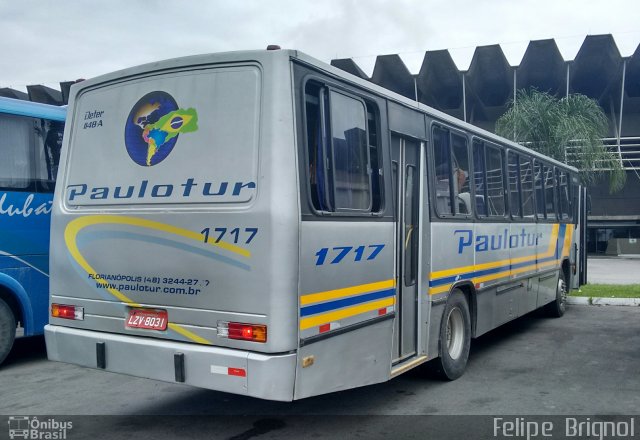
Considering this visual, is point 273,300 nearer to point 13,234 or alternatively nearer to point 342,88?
point 342,88

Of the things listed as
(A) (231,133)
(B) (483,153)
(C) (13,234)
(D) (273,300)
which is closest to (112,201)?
(A) (231,133)

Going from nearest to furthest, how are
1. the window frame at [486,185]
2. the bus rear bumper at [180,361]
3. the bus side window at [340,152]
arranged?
1. the bus rear bumper at [180,361]
2. the bus side window at [340,152]
3. the window frame at [486,185]

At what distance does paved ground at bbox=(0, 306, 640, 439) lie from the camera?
5598 millimetres

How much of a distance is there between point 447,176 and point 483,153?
1.34m

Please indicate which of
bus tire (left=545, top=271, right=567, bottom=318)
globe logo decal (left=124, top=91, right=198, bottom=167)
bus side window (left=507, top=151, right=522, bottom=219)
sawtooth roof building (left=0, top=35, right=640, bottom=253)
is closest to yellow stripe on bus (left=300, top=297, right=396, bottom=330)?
globe logo decal (left=124, top=91, right=198, bottom=167)

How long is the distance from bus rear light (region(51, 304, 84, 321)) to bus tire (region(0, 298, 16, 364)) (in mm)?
2421

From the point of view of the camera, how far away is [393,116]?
20.3 ft

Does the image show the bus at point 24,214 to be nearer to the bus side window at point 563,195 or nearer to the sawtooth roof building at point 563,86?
the bus side window at point 563,195

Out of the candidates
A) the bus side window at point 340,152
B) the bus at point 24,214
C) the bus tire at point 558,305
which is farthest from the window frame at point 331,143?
the bus tire at point 558,305

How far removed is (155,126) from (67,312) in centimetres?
183

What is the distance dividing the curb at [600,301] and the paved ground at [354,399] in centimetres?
543

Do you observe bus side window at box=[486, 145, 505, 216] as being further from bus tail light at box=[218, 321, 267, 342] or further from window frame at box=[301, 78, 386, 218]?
bus tail light at box=[218, 321, 267, 342]

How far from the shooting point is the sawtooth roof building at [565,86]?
36.0 metres

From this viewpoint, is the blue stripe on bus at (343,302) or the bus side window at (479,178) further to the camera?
the bus side window at (479,178)
